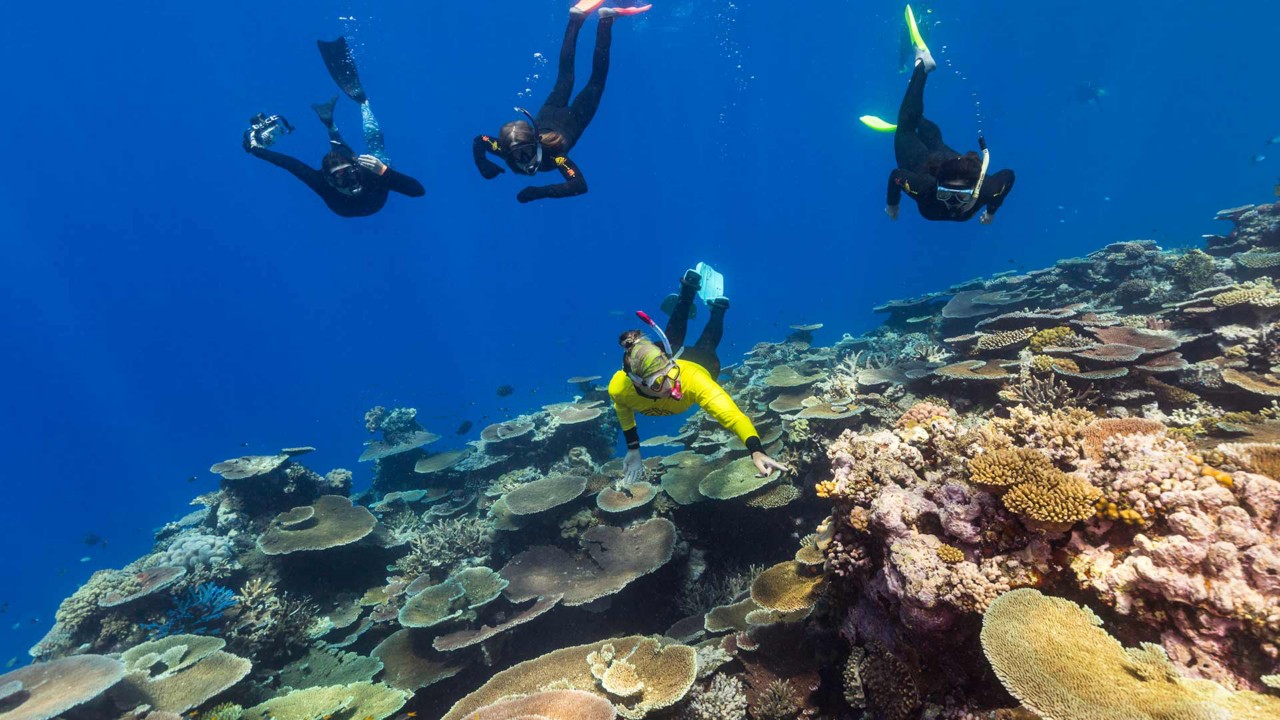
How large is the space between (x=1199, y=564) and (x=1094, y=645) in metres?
0.78

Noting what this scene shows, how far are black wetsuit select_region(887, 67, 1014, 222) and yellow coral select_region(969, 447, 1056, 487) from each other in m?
3.45

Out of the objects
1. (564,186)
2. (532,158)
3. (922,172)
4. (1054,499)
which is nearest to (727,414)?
(1054,499)

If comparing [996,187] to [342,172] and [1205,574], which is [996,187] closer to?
[1205,574]

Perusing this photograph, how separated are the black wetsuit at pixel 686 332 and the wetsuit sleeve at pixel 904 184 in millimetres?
3221

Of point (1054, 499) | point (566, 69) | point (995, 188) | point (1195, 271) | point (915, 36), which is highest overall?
point (915, 36)

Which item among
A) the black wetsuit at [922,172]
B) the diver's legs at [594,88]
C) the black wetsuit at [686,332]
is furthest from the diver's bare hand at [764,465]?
the diver's legs at [594,88]

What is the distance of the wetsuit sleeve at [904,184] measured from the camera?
22.2 feet

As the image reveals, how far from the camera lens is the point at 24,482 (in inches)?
3305

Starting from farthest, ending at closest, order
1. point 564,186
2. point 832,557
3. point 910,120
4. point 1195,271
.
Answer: point 1195,271 < point 910,120 < point 564,186 < point 832,557

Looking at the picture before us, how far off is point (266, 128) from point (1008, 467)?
458 inches

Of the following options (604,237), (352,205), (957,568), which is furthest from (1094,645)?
(604,237)

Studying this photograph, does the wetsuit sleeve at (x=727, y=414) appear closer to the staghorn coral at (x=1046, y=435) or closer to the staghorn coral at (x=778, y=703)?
the staghorn coral at (x=1046, y=435)

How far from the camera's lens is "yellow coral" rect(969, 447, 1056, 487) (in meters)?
3.53

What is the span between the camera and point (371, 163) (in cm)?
862
